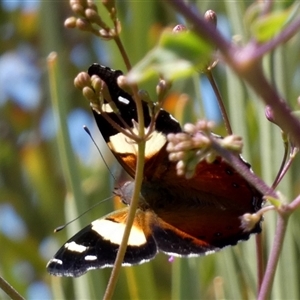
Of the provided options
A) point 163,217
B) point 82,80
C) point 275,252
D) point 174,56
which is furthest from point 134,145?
point 174,56

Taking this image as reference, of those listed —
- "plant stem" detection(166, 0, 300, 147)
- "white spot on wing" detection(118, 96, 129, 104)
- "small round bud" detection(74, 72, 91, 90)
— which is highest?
"plant stem" detection(166, 0, 300, 147)

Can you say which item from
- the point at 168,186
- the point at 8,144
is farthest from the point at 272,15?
the point at 8,144

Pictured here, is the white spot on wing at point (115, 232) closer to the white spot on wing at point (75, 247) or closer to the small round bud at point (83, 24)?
the white spot on wing at point (75, 247)

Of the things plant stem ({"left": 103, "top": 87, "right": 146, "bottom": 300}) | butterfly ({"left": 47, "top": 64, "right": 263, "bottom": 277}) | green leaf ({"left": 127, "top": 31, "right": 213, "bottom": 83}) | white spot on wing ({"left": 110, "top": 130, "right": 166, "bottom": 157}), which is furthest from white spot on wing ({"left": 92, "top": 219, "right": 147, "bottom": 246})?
green leaf ({"left": 127, "top": 31, "right": 213, "bottom": 83})

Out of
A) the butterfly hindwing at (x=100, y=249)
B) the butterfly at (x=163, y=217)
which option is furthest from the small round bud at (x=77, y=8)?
the butterfly hindwing at (x=100, y=249)

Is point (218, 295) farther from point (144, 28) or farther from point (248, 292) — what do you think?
point (144, 28)

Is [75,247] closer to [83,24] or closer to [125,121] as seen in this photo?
[125,121]

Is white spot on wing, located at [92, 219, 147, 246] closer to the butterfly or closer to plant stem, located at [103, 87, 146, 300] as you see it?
the butterfly
